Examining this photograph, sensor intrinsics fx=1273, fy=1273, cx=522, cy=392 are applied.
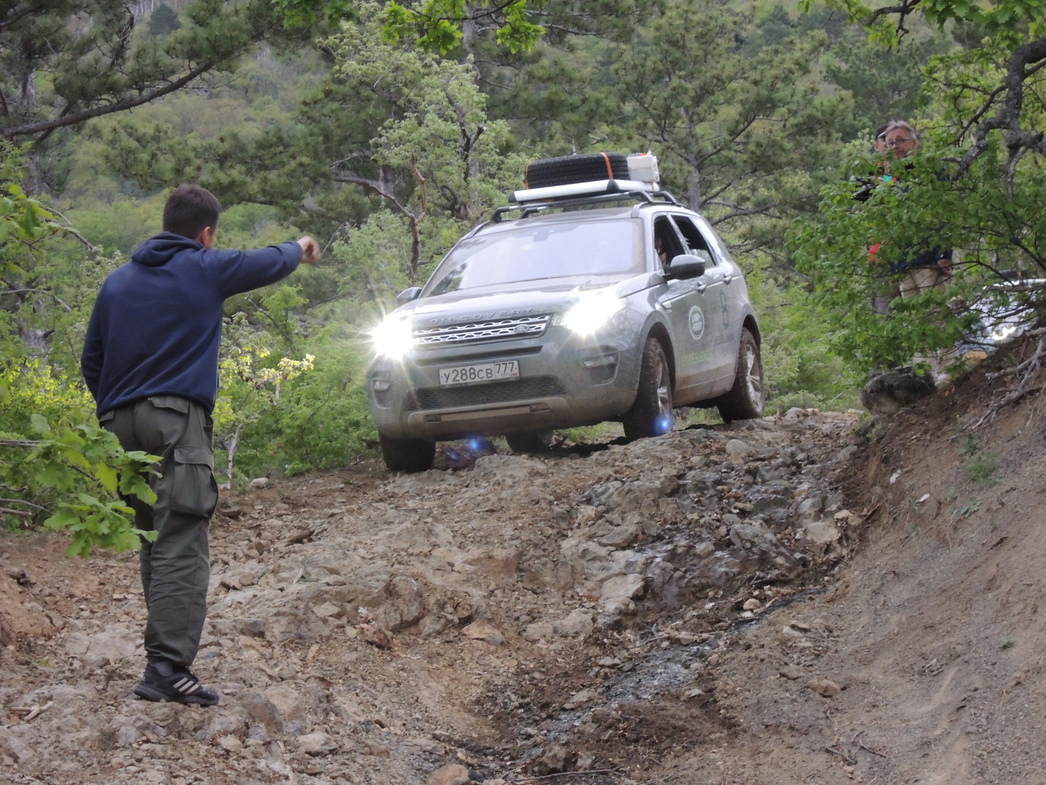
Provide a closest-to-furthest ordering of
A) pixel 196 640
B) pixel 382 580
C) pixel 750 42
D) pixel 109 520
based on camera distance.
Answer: pixel 109 520 → pixel 196 640 → pixel 382 580 → pixel 750 42

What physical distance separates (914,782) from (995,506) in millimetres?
1793

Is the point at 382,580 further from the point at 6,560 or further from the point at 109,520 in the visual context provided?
the point at 109,520

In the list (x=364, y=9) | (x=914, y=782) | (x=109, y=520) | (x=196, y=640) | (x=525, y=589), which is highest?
(x=364, y=9)

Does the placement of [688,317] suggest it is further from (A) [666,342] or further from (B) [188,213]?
(B) [188,213]

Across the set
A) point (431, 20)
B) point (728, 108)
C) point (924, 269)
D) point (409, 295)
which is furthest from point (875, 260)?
point (728, 108)

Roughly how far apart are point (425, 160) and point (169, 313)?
15.1 metres

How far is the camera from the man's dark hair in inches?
189

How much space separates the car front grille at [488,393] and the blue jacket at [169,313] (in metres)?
3.84

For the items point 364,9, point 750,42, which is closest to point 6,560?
A: point 364,9

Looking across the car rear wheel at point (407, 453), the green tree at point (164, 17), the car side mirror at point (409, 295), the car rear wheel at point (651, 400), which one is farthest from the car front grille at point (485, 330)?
the green tree at point (164, 17)

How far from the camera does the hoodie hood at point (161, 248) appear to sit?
471 centimetres

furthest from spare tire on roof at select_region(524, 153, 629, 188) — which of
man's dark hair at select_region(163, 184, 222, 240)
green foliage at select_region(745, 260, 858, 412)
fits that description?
green foliage at select_region(745, 260, 858, 412)

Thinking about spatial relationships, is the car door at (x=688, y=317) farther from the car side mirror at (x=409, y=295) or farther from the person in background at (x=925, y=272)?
the person in background at (x=925, y=272)

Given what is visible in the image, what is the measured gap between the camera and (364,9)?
2136 centimetres
